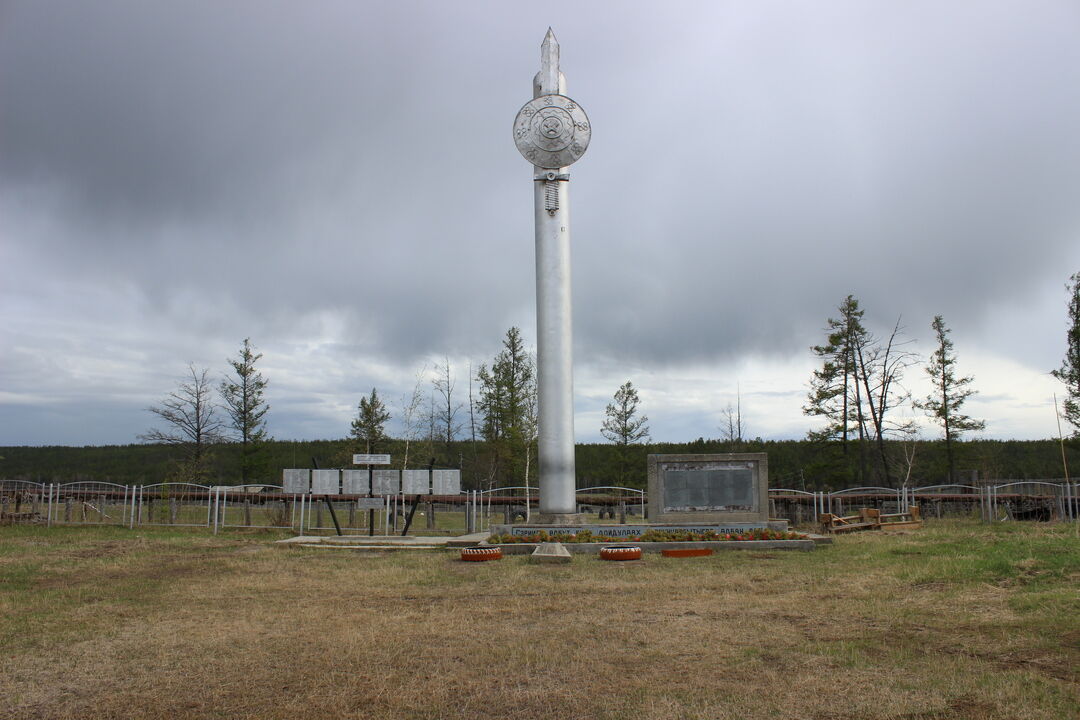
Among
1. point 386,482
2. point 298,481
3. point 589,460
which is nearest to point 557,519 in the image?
point 386,482

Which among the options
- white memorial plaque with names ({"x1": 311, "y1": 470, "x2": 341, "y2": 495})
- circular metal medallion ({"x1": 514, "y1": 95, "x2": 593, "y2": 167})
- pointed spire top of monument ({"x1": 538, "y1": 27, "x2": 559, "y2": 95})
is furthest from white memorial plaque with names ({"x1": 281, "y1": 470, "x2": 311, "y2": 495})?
pointed spire top of monument ({"x1": 538, "y1": 27, "x2": 559, "y2": 95})

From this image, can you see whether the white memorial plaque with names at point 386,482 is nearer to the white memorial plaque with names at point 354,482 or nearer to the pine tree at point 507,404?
the white memorial plaque with names at point 354,482

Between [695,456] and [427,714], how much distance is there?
1635cm

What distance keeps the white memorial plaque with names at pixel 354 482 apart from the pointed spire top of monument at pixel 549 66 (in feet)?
42.0

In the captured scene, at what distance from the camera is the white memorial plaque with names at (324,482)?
872 inches

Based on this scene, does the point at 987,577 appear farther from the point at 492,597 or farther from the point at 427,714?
the point at 427,714

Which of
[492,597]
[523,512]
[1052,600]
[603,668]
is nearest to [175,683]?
[603,668]

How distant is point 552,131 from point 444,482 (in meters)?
Answer: 10.7

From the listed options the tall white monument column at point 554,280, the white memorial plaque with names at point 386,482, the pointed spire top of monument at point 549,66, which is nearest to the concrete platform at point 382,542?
the white memorial plaque with names at point 386,482

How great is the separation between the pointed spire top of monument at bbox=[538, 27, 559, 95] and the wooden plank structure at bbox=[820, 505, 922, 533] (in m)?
15.7

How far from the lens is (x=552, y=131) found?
2292cm

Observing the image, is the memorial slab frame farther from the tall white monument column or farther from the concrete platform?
the concrete platform

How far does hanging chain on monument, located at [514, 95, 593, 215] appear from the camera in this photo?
902 inches

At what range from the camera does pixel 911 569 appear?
1327 centimetres
